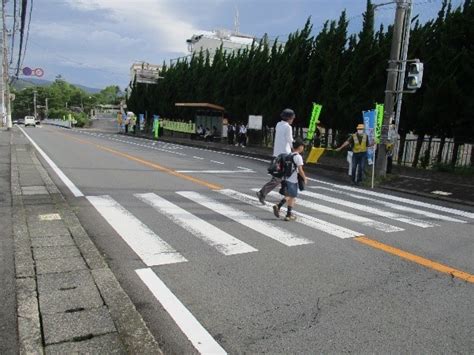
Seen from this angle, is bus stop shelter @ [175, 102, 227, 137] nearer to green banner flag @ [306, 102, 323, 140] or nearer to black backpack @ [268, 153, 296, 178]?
green banner flag @ [306, 102, 323, 140]

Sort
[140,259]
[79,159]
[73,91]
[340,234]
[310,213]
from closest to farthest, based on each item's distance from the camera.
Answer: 1. [140,259]
2. [340,234]
3. [310,213]
4. [79,159]
5. [73,91]

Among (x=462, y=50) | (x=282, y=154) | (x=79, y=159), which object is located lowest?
(x=79, y=159)

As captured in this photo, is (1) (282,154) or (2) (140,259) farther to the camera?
(1) (282,154)

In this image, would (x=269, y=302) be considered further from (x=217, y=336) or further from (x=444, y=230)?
(x=444, y=230)

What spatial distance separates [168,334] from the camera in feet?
11.5

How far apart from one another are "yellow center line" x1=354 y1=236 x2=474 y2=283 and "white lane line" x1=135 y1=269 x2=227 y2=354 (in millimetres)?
3092

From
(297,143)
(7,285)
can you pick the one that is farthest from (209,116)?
(7,285)

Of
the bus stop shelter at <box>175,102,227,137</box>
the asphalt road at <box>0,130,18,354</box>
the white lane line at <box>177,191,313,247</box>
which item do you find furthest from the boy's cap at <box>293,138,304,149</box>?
the bus stop shelter at <box>175,102,227,137</box>

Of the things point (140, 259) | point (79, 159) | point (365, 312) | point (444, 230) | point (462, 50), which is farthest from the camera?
point (79, 159)

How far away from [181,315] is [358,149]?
10286 millimetres

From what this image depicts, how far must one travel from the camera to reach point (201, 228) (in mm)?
6727

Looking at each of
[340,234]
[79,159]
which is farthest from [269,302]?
[79,159]

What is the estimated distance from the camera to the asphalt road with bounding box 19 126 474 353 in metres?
3.55

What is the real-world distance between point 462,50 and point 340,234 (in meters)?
11.8
